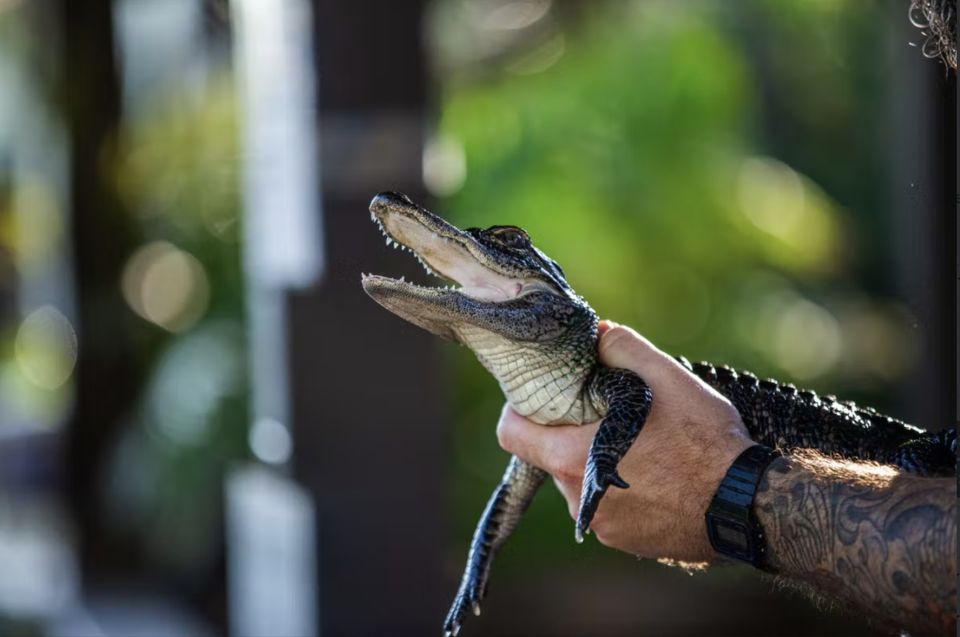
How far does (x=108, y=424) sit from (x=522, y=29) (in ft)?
8.76

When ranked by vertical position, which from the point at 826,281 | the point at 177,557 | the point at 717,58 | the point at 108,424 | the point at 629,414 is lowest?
the point at 177,557

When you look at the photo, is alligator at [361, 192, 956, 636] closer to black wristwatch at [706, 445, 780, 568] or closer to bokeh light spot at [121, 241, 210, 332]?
black wristwatch at [706, 445, 780, 568]

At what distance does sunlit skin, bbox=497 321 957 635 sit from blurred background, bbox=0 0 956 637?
3.53 ft

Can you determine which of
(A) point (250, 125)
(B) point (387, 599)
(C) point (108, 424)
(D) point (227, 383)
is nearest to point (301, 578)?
(B) point (387, 599)

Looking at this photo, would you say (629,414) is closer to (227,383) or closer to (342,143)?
(342,143)

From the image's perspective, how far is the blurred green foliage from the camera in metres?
4.29

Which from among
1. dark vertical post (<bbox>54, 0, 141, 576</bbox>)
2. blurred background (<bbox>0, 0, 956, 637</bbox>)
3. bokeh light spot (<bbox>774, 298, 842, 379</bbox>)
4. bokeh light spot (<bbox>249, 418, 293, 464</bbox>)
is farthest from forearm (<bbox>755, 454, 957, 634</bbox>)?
dark vertical post (<bbox>54, 0, 141, 576</bbox>)

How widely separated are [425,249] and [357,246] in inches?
38.5

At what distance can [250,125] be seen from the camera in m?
3.81

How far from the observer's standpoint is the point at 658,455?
142cm

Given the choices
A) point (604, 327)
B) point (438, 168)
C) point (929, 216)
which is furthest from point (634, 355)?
point (438, 168)

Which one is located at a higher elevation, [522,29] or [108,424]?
[522,29]

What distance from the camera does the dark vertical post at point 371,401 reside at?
280 cm

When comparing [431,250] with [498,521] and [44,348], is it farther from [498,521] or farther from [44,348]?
[44,348]
